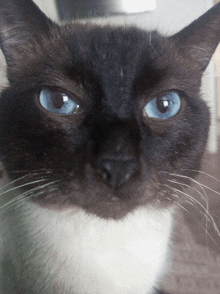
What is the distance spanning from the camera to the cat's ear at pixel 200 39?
0.58 metres

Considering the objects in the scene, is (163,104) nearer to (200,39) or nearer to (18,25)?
(200,39)

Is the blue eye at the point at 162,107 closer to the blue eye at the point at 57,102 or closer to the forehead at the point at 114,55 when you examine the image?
the forehead at the point at 114,55

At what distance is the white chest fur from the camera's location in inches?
23.8

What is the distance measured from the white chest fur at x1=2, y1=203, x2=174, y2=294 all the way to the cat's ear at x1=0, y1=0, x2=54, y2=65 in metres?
0.35

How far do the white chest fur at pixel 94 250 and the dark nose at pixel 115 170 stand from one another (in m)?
0.16

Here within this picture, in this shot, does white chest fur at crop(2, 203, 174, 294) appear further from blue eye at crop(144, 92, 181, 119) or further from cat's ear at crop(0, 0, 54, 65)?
cat's ear at crop(0, 0, 54, 65)

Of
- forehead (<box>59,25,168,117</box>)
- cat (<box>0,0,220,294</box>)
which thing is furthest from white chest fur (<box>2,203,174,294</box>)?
forehead (<box>59,25,168,117</box>)

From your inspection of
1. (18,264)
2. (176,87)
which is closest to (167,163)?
(176,87)

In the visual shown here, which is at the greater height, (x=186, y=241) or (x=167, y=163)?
(x=167, y=163)

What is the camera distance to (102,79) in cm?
55

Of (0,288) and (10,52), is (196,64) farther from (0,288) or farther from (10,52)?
(0,288)

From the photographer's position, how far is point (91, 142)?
50 cm

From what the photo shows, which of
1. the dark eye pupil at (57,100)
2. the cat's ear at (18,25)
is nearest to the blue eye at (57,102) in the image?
the dark eye pupil at (57,100)

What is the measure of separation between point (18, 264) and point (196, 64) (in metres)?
0.61
